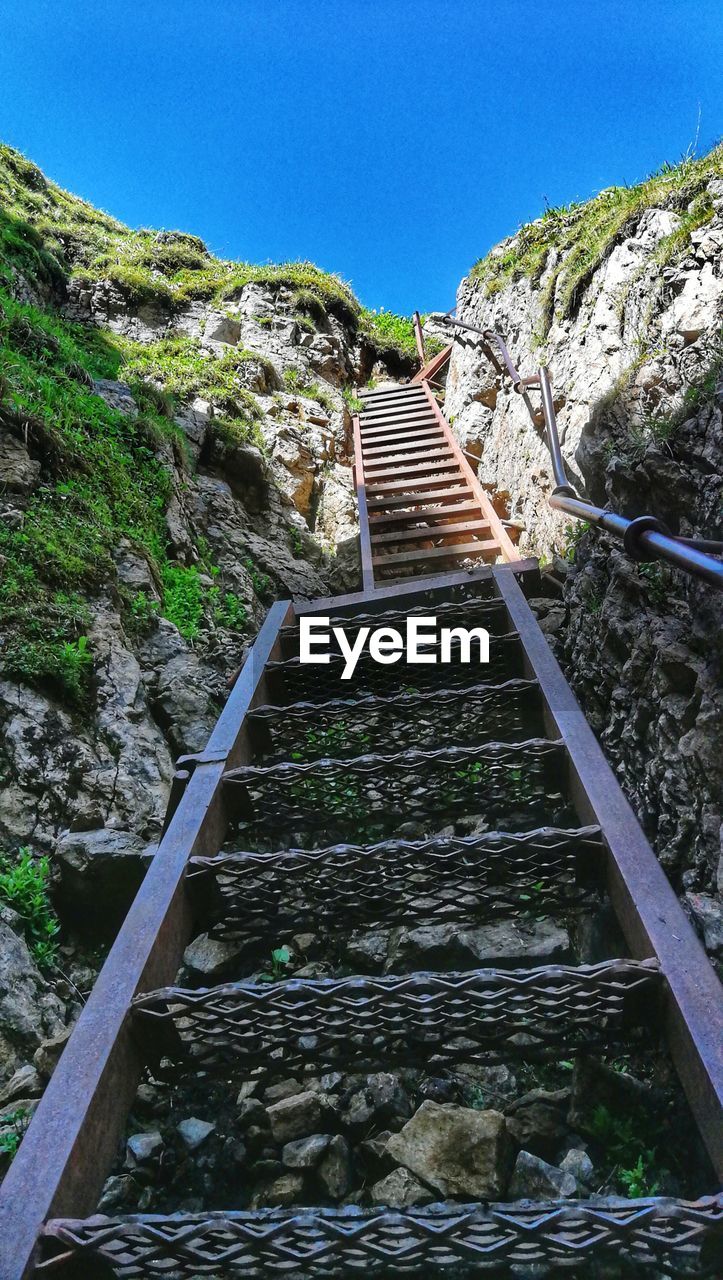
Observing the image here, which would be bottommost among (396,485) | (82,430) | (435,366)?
(396,485)

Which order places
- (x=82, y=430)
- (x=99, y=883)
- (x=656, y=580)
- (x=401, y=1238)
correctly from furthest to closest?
1. (x=82, y=430)
2. (x=656, y=580)
3. (x=99, y=883)
4. (x=401, y=1238)

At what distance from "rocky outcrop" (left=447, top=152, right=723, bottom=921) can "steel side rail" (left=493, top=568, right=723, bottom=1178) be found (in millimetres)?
177

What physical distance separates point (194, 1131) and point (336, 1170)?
0.34 meters

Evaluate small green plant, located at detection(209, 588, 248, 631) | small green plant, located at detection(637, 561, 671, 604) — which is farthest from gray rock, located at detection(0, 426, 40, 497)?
small green plant, located at detection(637, 561, 671, 604)

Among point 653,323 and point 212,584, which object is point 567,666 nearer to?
point 653,323

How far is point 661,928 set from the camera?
66.4 inches

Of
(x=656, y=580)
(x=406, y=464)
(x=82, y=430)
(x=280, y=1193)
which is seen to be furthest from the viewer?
(x=406, y=464)

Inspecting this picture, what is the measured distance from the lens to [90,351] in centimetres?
793

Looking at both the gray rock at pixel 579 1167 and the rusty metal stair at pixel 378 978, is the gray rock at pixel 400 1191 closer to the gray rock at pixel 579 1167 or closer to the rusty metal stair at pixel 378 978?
the rusty metal stair at pixel 378 978

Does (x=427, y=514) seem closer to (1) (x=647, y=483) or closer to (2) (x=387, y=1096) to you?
(1) (x=647, y=483)

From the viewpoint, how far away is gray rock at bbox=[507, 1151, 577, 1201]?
154cm

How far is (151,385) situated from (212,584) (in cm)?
272

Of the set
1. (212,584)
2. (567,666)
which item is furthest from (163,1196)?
(212,584)

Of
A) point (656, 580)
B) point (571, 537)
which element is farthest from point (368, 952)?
point (571, 537)
